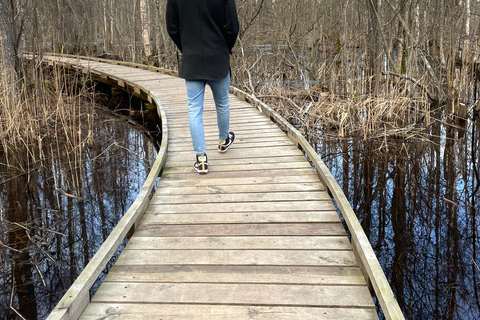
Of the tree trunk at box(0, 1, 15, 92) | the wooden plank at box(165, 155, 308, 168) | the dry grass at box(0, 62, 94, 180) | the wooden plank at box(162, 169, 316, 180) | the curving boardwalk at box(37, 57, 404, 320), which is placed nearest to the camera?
the curving boardwalk at box(37, 57, 404, 320)

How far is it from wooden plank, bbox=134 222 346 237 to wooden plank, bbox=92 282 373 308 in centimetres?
59

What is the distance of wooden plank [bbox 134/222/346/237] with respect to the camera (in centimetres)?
270

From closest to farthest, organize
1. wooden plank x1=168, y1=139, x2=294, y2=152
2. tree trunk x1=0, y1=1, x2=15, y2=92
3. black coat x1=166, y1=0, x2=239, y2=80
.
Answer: black coat x1=166, y1=0, x2=239, y2=80 → wooden plank x1=168, y1=139, x2=294, y2=152 → tree trunk x1=0, y1=1, x2=15, y2=92

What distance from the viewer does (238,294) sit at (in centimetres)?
205

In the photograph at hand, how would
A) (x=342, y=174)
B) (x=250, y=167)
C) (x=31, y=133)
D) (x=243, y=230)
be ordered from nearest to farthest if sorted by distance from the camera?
(x=243, y=230) < (x=250, y=167) < (x=342, y=174) < (x=31, y=133)

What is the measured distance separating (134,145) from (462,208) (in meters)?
4.77

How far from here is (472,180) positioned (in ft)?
16.2

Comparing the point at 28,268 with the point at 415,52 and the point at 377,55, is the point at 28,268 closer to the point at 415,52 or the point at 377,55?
the point at 377,55

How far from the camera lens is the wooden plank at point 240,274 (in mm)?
2160

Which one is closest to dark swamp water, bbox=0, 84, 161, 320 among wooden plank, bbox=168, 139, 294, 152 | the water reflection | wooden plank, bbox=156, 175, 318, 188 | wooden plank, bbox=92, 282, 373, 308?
the water reflection

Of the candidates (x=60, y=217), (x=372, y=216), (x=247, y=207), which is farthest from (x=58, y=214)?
(x=372, y=216)

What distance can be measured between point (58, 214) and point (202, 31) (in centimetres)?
238

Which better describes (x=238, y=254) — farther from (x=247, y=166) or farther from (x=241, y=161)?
(x=241, y=161)

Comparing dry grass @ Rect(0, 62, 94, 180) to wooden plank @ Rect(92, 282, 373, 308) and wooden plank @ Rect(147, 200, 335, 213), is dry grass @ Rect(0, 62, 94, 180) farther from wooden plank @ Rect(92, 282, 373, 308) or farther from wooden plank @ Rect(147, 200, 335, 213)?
wooden plank @ Rect(92, 282, 373, 308)
